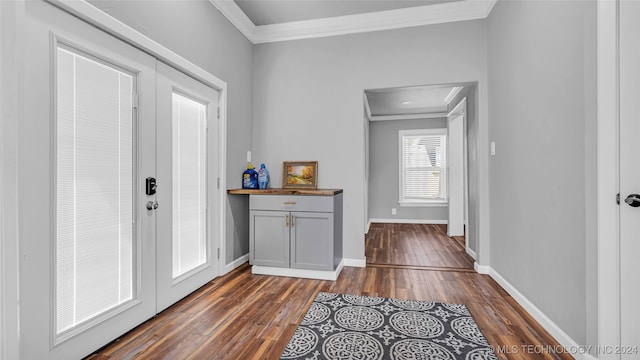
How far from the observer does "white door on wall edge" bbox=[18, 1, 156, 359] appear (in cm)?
137

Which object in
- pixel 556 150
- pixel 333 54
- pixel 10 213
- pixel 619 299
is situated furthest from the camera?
pixel 333 54

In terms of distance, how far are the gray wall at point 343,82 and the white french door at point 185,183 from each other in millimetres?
855

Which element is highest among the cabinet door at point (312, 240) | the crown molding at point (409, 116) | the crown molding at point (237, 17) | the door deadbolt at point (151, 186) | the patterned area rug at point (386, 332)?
the crown molding at point (237, 17)

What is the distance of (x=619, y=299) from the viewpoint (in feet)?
4.41

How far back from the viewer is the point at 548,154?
1874 mm

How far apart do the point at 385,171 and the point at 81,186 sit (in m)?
5.96

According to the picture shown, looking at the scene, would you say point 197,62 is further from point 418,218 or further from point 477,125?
point 418,218

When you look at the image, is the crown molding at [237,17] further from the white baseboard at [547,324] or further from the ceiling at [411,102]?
the white baseboard at [547,324]

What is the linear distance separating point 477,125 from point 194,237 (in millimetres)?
3035

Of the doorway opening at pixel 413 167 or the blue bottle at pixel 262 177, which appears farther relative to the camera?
the doorway opening at pixel 413 167

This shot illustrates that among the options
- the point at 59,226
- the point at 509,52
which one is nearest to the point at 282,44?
the point at 509,52

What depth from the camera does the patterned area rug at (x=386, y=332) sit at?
1664 mm

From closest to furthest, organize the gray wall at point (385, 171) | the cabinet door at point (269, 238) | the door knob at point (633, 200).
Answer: the door knob at point (633, 200) → the cabinet door at point (269, 238) → the gray wall at point (385, 171)

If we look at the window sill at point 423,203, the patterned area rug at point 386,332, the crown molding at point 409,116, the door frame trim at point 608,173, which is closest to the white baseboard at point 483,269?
the patterned area rug at point 386,332
